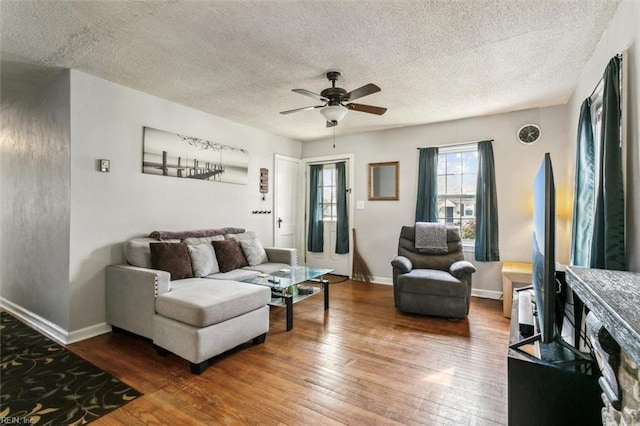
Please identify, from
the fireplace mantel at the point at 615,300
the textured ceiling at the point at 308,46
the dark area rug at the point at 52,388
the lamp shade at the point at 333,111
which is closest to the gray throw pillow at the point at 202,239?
the dark area rug at the point at 52,388

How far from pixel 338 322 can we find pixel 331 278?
211 centimetres

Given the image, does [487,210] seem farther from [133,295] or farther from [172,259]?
[133,295]

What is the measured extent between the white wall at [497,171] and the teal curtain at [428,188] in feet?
0.50

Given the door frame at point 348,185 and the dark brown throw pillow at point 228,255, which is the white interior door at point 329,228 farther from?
the dark brown throw pillow at point 228,255

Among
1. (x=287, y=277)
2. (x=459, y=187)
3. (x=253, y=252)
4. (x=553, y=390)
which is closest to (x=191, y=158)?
(x=253, y=252)

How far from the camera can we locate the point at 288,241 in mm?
5586

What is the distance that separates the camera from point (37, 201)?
313 centimetres

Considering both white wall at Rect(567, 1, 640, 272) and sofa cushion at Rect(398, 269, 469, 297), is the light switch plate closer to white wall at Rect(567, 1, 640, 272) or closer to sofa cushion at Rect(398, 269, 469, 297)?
sofa cushion at Rect(398, 269, 469, 297)

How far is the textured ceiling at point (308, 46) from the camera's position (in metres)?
1.94

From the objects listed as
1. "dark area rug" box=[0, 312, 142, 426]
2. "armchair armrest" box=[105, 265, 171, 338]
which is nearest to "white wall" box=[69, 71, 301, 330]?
"armchair armrest" box=[105, 265, 171, 338]

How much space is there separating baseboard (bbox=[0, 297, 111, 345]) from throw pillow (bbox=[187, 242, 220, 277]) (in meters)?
0.98

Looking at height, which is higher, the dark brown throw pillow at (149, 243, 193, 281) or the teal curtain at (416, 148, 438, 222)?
the teal curtain at (416, 148, 438, 222)

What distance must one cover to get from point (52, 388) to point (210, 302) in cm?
110

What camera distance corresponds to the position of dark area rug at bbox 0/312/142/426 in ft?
5.74
